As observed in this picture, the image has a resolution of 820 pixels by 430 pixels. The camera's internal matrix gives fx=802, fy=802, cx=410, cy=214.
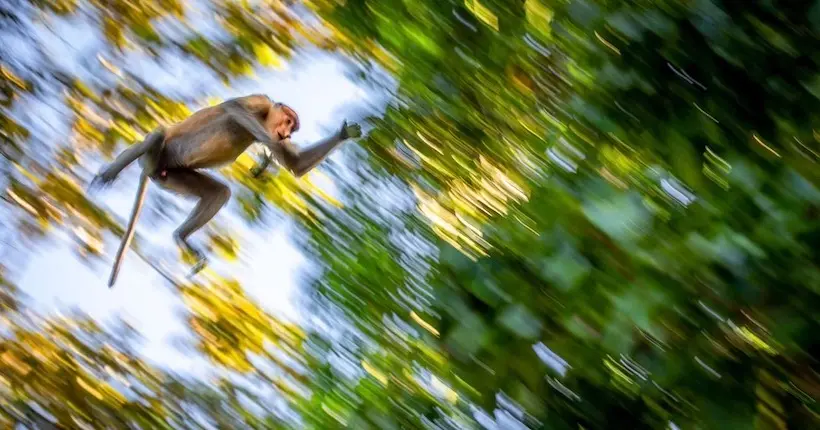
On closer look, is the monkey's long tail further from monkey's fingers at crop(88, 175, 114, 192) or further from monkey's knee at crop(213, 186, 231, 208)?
monkey's knee at crop(213, 186, 231, 208)

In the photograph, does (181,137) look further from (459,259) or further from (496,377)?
(496,377)

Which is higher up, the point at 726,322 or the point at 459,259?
the point at 726,322

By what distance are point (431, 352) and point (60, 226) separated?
5.42ft

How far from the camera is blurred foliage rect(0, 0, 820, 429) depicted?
1105 millimetres

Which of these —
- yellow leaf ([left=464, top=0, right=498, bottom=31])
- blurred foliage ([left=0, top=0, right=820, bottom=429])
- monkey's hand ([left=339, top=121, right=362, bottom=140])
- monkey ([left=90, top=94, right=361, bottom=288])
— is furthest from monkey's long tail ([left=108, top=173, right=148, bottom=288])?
yellow leaf ([left=464, top=0, right=498, bottom=31])

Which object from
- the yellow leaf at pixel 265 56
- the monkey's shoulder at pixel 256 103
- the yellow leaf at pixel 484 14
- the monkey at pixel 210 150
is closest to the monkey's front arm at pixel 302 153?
the monkey at pixel 210 150

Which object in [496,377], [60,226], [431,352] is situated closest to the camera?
[496,377]

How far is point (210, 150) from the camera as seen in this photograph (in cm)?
195

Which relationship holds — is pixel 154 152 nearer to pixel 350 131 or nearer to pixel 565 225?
pixel 350 131

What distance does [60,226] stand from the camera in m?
2.68

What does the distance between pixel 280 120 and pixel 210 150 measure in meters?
0.22

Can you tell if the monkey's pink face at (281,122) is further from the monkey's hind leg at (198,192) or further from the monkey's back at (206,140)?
the monkey's hind leg at (198,192)

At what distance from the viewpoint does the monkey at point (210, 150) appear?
183 centimetres

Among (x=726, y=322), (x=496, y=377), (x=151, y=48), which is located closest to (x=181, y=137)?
(x=151, y=48)
